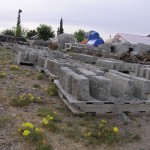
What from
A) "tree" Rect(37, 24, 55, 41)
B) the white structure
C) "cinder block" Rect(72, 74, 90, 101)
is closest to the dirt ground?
"cinder block" Rect(72, 74, 90, 101)

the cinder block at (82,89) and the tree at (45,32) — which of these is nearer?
the cinder block at (82,89)

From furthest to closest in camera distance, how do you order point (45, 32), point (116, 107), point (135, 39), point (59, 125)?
point (45, 32)
point (135, 39)
point (116, 107)
point (59, 125)

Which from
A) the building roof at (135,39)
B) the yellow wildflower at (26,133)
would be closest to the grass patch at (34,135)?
the yellow wildflower at (26,133)

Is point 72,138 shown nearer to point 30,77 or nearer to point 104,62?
point 30,77

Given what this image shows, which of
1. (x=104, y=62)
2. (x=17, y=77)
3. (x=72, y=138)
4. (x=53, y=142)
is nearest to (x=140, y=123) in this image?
(x=72, y=138)

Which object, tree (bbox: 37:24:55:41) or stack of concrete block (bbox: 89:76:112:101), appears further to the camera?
tree (bbox: 37:24:55:41)

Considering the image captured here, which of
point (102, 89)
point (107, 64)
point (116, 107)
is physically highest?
point (107, 64)

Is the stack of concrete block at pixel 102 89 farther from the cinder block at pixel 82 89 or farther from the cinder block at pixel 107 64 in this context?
the cinder block at pixel 107 64

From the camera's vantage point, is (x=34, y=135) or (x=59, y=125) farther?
(x=59, y=125)

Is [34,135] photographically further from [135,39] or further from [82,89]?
[135,39]

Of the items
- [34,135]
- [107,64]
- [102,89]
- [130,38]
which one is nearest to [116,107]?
[102,89]

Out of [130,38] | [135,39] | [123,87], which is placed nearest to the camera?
[123,87]

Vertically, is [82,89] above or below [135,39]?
below

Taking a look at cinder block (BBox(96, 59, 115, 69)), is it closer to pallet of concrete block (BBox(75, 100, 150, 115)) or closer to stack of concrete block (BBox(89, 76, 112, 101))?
pallet of concrete block (BBox(75, 100, 150, 115))
